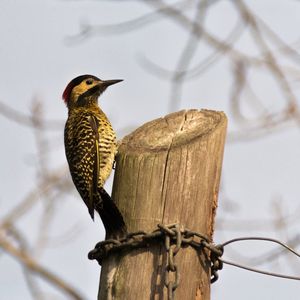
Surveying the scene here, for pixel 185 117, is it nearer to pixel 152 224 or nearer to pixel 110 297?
pixel 152 224

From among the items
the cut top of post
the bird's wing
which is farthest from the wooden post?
the bird's wing

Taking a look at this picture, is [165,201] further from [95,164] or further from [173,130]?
[95,164]

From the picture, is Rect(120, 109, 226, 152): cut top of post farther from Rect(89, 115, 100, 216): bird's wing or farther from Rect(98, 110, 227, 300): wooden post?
Rect(89, 115, 100, 216): bird's wing

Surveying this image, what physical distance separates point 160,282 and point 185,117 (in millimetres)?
860

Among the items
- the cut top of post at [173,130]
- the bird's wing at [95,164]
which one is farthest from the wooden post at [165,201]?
the bird's wing at [95,164]

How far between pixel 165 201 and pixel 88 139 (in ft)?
7.68

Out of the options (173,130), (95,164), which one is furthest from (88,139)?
(173,130)

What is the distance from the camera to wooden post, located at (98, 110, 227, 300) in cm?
295

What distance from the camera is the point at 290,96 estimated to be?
4.29 m

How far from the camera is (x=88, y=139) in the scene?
5301 mm

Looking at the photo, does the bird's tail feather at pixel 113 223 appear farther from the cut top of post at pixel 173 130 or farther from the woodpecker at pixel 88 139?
the woodpecker at pixel 88 139

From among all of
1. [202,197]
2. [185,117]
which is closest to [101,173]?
[185,117]

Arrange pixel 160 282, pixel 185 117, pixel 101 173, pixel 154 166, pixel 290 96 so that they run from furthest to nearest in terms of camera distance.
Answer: pixel 101 173 → pixel 290 96 → pixel 185 117 → pixel 154 166 → pixel 160 282

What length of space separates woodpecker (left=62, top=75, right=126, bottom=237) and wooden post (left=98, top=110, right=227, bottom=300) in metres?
1.02
